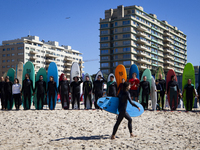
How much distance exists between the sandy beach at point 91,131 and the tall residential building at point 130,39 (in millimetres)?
53714

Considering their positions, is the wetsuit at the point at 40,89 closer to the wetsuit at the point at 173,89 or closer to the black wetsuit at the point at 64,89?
the black wetsuit at the point at 64,89

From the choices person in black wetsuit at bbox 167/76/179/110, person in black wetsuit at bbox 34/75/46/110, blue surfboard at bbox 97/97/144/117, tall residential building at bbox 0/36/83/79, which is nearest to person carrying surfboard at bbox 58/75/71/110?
person in black wetsuit at bbox 34/75/46/110

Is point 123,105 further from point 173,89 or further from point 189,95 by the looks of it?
point 189,95

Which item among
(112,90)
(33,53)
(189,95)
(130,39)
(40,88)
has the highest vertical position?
(130,39)

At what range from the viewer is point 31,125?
26.3 feet

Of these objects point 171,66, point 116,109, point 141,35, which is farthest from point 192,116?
point 171,66

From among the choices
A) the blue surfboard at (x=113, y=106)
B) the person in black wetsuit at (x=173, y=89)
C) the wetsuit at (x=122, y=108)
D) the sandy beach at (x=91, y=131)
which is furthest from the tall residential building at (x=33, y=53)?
the wetsuit at (x=122, y=108)

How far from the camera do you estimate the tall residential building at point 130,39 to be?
64250 mm

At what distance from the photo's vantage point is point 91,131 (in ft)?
24.7

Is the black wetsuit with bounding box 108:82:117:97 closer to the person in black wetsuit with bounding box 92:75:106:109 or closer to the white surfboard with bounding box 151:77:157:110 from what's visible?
the person in black wetsuit with bounding box 92:75:106:109

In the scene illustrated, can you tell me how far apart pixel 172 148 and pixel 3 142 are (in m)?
4.12

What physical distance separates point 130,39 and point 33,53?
30783mm

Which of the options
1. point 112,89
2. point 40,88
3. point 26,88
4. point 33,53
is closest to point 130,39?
point 33,53

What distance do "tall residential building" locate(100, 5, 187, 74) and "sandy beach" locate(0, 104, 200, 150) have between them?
176 ft
